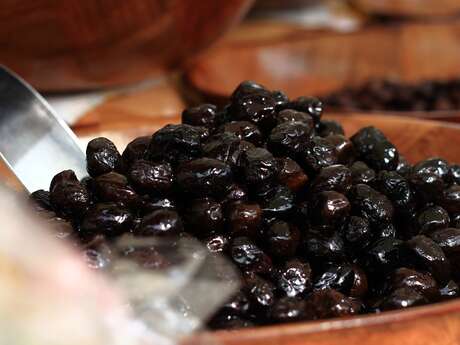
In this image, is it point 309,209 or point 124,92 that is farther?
point 124,92

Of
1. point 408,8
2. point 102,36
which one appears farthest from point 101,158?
point 408,8

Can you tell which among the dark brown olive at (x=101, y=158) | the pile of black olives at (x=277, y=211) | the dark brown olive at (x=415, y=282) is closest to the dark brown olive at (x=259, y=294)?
the pile of black olives at (x=277, y=211)

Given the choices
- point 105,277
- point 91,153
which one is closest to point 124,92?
point 91,153

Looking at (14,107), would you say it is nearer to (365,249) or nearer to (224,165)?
(224,165)

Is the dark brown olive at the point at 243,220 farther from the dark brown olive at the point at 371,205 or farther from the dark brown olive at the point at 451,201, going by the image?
the dark brown olive at the point at 451,201

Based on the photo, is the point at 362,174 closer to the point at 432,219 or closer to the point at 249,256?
the point at 432,219
